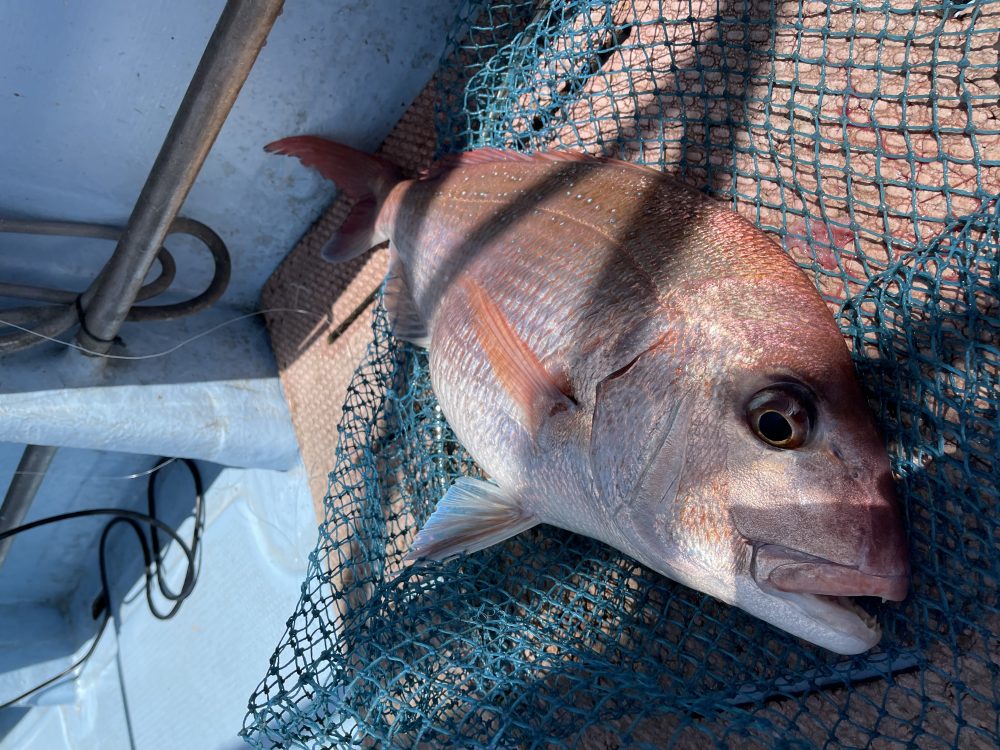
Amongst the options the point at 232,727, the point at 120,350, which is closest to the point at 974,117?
the point at 120,350

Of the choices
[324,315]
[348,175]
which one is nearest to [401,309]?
[348,175]

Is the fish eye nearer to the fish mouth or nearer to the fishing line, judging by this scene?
the fish mouth

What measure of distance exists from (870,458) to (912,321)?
0.36 m

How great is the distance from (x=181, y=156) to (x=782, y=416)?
144cm

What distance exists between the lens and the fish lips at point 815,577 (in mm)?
978

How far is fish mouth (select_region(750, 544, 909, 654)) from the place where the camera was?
0.98 meters

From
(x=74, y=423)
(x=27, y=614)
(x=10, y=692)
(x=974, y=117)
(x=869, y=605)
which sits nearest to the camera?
(x=869, y=605)

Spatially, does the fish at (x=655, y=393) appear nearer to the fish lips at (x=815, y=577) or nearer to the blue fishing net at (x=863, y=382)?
the fish lips at (x=815, y=577)

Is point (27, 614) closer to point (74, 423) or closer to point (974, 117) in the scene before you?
point (74, 423)

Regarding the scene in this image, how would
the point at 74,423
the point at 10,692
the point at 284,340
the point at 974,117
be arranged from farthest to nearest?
the point at 10,692
the point at 284,340
the point at 74,423
the point at 974,117

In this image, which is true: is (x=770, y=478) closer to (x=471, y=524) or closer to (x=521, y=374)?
(x=521, y=374)

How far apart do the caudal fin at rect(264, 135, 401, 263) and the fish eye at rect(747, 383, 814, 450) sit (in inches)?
51.2

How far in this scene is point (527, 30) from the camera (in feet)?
6.46

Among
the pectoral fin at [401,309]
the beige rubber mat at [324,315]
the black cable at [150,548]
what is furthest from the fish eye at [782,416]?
the black cable at [150,548]
